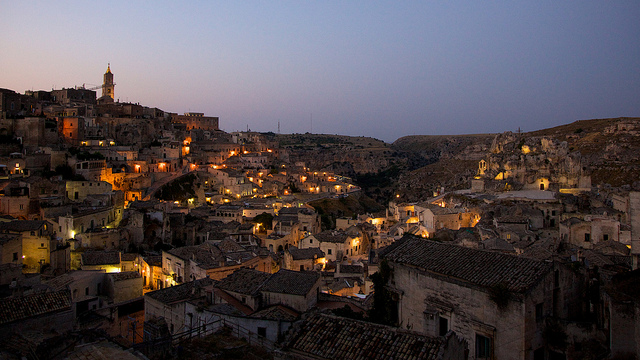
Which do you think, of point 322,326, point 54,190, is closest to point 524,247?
point 322,326

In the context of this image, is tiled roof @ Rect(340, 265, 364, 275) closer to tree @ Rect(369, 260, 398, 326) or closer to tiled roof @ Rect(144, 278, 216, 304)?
tiled roof @ Rect(144, 278, 216, 304)

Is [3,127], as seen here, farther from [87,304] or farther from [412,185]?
[412,185]

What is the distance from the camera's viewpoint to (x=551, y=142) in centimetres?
5850

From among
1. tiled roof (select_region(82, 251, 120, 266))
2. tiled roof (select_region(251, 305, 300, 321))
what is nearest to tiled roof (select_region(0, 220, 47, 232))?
tiled roof (select_region(82, 251, 120, 266))

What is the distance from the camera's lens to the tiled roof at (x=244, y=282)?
721 inches

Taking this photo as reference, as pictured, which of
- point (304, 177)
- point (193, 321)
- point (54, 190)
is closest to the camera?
point (193, 321)

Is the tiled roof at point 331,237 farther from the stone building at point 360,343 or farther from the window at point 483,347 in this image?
the stone building at point 360,343

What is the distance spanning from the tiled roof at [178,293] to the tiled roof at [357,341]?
30.8ft

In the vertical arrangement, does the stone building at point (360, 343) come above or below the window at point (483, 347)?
above

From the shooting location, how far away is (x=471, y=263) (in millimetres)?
12211

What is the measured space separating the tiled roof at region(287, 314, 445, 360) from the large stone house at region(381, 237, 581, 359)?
2280mm

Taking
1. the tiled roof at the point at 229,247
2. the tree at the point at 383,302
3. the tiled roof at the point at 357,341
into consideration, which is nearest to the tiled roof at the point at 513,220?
the tiled roof at the point at 229,247

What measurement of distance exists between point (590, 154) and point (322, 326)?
67.4 metres

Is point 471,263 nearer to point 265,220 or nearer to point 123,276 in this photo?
point 123,276
